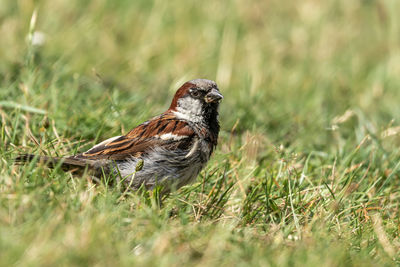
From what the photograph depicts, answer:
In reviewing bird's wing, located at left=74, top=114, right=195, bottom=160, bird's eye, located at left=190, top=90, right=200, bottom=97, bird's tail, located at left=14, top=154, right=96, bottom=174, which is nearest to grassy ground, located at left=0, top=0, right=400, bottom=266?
bird's tail, located at left=14, top=154, right=96, bottom=174

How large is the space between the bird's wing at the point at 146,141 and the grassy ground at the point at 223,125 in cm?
28

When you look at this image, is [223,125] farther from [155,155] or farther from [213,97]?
[155,155]

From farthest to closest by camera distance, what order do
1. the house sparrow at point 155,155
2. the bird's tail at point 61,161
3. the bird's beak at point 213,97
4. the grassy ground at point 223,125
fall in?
the bird's beak at point 213,97 → the house sparrow at point 155,155 → the bird's tail at point 61,161 → the grassy ground at point 223,125

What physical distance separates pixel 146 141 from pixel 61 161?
0.71 meters

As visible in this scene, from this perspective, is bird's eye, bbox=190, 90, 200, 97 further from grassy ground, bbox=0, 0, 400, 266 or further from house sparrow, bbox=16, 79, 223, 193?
grassy ground, bbox=0, 0, 400, 266

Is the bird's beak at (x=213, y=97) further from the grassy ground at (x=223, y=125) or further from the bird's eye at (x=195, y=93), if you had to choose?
the grassy ground at (x=223, y=125)

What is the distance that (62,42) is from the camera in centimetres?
582

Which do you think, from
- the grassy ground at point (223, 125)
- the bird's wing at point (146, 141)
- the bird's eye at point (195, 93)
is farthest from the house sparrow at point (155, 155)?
the bird's eye at point (195, 93)

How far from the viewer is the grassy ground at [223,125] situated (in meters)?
2.57

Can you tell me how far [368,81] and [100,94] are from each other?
3.62 m

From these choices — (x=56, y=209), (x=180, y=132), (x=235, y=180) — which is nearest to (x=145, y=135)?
(x=180, y=132)

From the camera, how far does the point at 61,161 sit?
9.96 feet

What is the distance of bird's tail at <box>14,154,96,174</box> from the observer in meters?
3.07

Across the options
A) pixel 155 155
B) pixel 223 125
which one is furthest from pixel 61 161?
pixel 223 125
